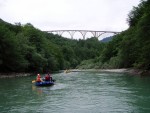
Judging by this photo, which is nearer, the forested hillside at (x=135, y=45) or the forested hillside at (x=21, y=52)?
the forested hillside at (x=135, y=45)

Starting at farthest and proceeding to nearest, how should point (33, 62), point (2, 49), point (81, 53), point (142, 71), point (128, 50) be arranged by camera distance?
point (81, 53)
point (33, 62)
point (128, 50)
point (2, 49)
point (142, 71)

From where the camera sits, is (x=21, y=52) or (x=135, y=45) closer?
(x=135, y=45)

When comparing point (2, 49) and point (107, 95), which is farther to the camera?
point (2, 49)

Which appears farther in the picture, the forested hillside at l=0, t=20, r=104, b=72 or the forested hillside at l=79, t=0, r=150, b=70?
the forested hillside at l=0, t=20, r=104, b=72

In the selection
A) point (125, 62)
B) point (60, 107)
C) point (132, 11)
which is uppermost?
point (132, 11)

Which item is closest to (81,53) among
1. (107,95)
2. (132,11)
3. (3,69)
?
(132,11)

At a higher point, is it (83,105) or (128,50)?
(128,50)

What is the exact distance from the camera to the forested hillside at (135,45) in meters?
53.4

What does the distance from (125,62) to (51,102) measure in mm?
52800

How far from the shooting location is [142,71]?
58.0 metres

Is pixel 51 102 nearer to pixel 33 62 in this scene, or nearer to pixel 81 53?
pixel 33 62

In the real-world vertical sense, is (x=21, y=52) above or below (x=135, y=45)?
below

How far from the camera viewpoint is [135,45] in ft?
205

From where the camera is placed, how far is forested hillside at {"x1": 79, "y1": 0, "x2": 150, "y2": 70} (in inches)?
2101
